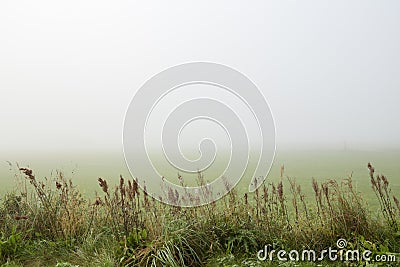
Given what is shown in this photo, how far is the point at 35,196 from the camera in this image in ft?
13.4

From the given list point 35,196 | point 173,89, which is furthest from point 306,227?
point 35,196

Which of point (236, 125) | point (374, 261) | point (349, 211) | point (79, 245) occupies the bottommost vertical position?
point (79, 245)

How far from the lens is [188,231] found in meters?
3.07

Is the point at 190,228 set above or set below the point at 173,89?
below

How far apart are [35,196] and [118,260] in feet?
6.49

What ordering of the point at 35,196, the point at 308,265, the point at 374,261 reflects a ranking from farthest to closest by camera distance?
the point at 35,196, the point at 308,265, the point at 374,261

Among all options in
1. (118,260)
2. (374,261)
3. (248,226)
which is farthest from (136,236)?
(374,261)

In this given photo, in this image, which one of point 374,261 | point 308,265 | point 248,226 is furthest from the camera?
point 248,226

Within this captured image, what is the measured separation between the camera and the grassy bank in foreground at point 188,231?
2.87m

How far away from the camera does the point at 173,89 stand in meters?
4.27

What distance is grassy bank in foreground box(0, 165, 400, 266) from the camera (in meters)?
2.87

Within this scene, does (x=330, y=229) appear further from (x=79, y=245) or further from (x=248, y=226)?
(x=79, y=245)

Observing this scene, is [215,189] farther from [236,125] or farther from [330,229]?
[330,229]

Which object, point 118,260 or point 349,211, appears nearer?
point 118,260
